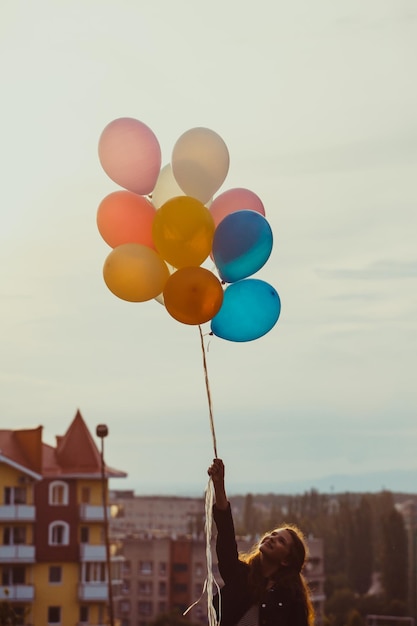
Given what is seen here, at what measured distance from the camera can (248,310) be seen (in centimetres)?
497

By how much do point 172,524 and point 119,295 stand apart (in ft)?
354

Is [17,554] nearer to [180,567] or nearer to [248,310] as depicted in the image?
[180,567]

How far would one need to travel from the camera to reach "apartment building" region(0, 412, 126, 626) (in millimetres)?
36344

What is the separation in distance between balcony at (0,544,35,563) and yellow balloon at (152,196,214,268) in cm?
3272

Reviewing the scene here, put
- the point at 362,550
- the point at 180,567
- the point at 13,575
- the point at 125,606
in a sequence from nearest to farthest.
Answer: the point at 13,575 → the point at 180,567 → the point at 125,606 → the point at 362,550

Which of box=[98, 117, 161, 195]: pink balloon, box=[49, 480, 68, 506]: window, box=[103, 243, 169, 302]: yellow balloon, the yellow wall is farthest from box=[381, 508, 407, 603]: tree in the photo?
box=[103, 243, 169, 302]: yellow balloon

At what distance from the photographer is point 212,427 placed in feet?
15.3

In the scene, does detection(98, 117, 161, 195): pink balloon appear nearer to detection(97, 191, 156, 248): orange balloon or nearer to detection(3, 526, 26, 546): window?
detection(97, 191, 156, 248): orange balloon

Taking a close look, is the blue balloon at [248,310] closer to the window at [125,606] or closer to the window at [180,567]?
the window at [180,567]

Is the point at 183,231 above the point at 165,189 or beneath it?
beneath

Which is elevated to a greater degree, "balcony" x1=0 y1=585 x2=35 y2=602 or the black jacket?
"balcony" x1=0 y1=585 x2=35 y2=602

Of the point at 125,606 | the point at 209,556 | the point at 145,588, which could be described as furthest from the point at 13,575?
the point at 209,556

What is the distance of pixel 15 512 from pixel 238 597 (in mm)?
32693

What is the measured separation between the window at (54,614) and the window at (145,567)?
834 inches
